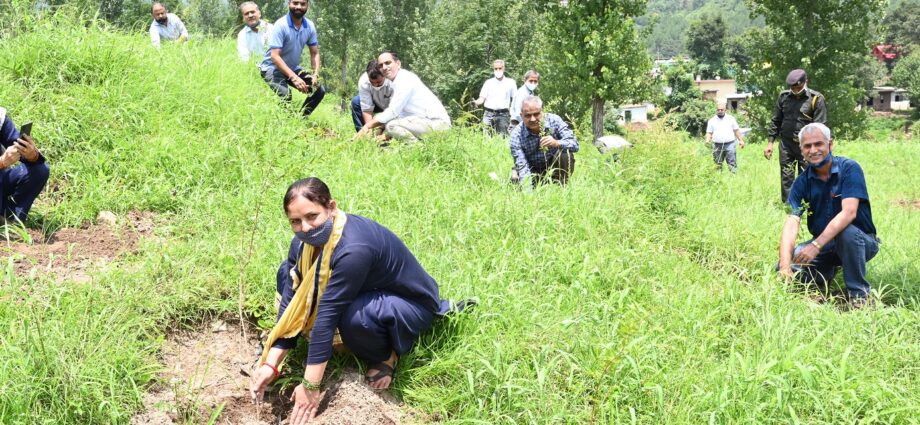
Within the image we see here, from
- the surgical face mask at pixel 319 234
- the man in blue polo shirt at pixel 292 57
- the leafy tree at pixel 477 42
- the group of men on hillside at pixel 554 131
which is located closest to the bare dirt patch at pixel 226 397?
the surgical face mask at pixel 319 234

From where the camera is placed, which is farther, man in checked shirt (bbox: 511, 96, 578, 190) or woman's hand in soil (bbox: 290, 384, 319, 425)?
man in checked shirt (bbox: 511, 96, 578, 190)

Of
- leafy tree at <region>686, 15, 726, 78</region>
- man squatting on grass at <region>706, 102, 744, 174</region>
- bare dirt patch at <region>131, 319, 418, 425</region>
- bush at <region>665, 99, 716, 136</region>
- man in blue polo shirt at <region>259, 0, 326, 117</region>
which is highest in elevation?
man in blue polo shirt at <region>259, 0, 326, 117</region>

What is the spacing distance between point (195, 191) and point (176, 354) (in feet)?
6.58

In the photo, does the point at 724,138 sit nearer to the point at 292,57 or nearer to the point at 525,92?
the point at 525,92

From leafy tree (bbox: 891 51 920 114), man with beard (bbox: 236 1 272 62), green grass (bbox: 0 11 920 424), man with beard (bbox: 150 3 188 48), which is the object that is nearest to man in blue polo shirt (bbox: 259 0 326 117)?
green grass (bbox: 0 11 920 424)

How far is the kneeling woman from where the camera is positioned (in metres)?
2.89

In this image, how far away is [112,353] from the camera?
9.87 ft

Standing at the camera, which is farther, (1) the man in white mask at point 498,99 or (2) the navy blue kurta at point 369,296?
(1) the man in white mask at point 498,99

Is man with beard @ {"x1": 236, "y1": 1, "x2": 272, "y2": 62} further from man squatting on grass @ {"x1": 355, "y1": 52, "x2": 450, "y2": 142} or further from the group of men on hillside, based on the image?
man squatting on grass @ {"x1": 355, "y1": 52, "x2": 450, "y2": 142}

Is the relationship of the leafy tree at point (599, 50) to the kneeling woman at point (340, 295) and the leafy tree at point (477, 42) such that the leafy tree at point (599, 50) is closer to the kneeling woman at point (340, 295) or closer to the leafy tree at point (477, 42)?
the leafy tree at point (477, 42)

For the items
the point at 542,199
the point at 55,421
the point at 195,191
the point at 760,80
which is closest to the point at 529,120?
the point at 542,199

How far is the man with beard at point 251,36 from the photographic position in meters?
8.38

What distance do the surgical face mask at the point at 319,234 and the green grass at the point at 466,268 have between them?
0.80 m

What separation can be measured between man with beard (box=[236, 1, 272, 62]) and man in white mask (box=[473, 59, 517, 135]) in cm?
336
